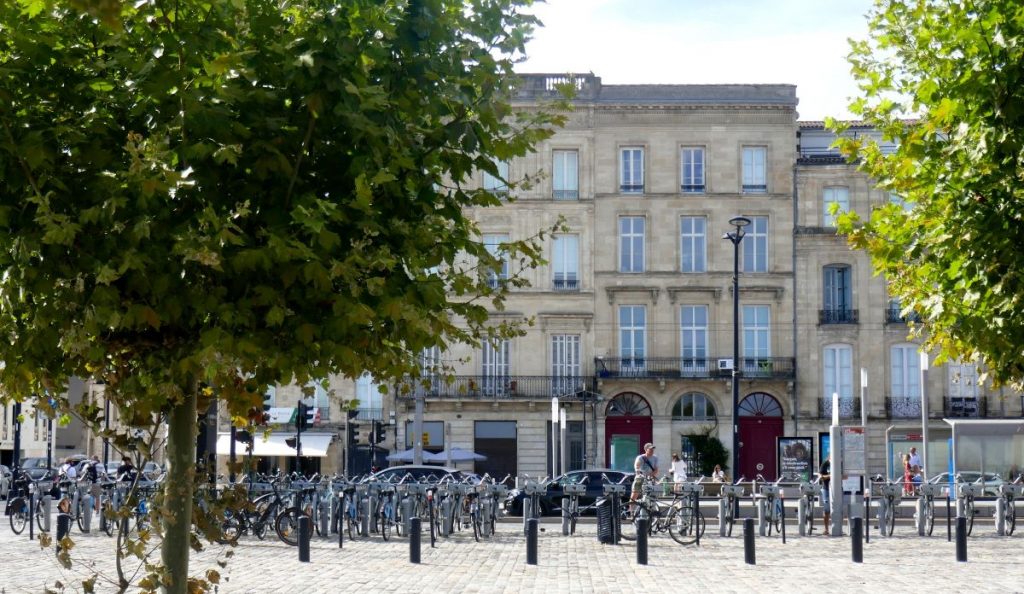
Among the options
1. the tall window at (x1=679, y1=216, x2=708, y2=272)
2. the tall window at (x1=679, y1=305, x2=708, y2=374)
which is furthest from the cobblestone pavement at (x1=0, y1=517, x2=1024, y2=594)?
the tall window at (x1=679, y1=216, x2=708, y2=272)

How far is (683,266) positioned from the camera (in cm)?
5331

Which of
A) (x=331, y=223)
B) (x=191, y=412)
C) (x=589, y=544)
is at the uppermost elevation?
(x=331, y=223)

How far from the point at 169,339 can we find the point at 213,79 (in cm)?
152

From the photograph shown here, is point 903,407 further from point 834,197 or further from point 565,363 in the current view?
point 565,363

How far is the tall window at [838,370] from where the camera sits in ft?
170

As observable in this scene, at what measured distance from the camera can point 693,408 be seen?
51.8 metres

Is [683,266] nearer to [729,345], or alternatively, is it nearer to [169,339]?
[729,345]

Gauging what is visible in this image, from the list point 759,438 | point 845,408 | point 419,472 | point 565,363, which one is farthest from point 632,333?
point 419,472

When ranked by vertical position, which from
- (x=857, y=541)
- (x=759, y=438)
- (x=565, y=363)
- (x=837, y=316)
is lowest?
(x=857, y=541)

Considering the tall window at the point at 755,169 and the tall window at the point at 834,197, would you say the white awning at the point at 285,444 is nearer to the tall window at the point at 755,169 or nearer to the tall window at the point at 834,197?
the tall window at the point at 755,169

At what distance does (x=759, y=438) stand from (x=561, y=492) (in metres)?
18.4

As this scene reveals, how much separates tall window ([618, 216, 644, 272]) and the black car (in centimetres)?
1838

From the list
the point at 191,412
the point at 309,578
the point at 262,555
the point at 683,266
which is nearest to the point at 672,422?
the point at 683,266

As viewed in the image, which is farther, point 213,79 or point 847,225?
point 847,225
